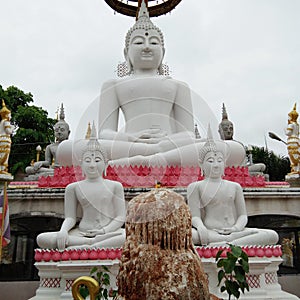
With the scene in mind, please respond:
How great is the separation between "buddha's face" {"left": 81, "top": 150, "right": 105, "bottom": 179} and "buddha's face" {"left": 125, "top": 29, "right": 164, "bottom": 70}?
4394mm

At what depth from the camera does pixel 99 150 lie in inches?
176

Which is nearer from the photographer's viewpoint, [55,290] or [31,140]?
[55,290]

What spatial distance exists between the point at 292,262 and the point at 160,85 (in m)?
4.47

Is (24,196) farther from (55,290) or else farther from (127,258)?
(127,258)

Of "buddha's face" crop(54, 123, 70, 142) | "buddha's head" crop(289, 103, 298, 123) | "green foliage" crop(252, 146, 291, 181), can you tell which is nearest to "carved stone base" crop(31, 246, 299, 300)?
"buddha's head" crop(289, 103, 298, 123)

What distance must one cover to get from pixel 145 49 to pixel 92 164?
15.1 ft

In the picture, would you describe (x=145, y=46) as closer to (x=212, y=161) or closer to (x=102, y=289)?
(x=212, y=161)

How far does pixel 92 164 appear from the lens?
4336 mm

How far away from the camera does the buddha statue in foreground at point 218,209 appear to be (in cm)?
402

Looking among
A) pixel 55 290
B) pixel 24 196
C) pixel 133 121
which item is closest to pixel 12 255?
pixel 24 196

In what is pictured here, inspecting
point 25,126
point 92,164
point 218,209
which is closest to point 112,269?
point 92,164

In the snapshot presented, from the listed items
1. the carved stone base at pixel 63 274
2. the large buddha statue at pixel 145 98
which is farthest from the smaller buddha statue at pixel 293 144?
A: the carved stone base at pixel 63 274

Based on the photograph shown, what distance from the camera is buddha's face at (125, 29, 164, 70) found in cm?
823

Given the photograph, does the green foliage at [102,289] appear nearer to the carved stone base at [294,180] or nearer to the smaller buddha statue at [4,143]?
the smaller buddha statue at [4,143]
